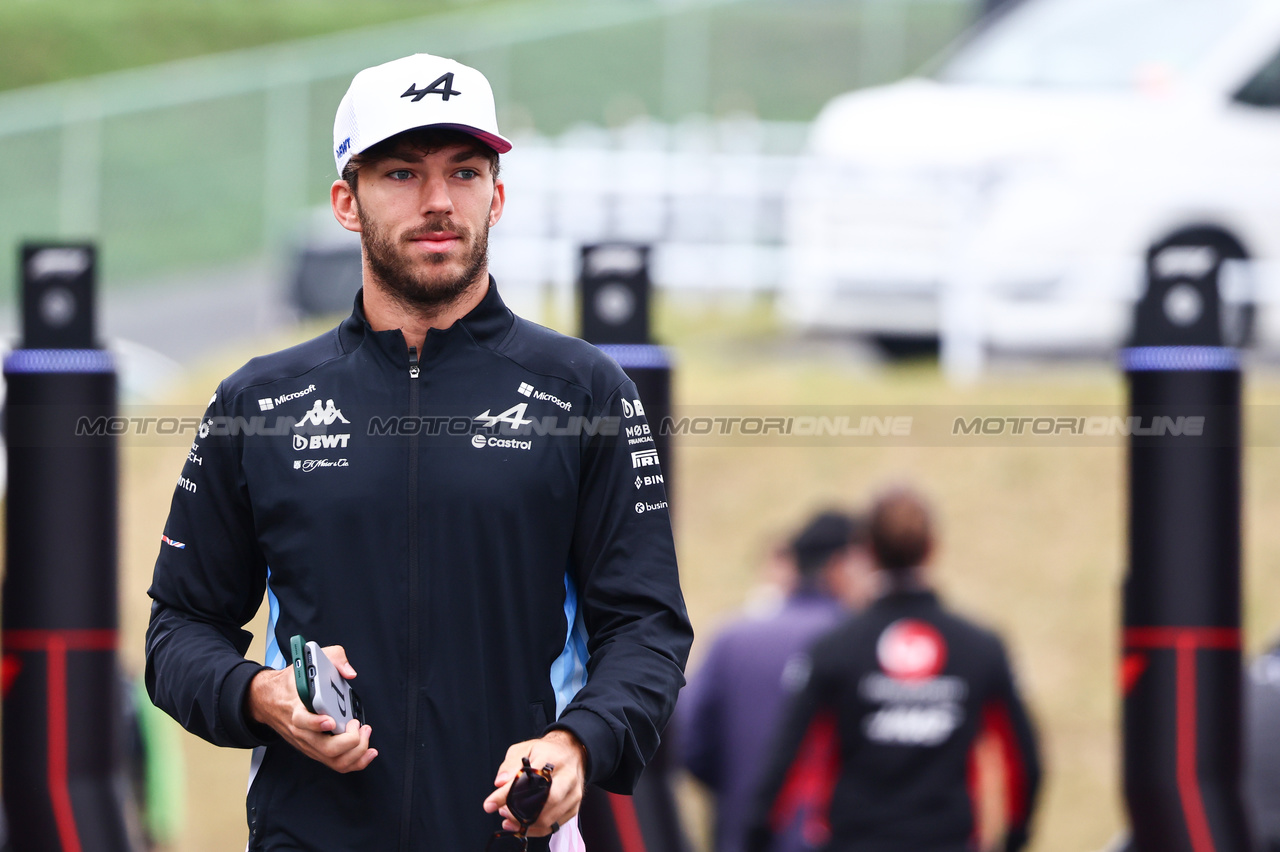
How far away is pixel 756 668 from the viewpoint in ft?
20.4

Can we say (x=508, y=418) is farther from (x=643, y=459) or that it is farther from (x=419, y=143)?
(x=419, y=143)

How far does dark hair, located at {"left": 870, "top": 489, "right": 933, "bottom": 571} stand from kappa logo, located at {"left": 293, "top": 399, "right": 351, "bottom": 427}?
2850mm

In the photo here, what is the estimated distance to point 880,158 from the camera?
38.3ft

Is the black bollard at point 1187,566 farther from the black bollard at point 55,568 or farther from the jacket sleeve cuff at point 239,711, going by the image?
the jacket sleeve cuff at point 239,711

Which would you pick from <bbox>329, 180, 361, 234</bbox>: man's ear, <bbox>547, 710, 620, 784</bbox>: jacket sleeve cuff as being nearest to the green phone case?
<bbox>547, 710, 620, 784</bbox>: jacket sleeve cuff

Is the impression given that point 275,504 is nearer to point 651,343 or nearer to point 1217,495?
point 651,343

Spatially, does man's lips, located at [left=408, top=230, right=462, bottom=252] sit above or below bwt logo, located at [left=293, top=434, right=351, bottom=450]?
above

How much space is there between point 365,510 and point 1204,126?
31.0 ft

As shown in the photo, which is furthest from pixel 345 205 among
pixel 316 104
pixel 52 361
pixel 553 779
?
pixel 316 104

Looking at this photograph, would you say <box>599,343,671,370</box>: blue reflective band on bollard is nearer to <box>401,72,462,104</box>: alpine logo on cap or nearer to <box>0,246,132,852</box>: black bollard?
<box>0,246,132,852</box>: black bollard

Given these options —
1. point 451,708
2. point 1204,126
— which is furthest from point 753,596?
point 451,708

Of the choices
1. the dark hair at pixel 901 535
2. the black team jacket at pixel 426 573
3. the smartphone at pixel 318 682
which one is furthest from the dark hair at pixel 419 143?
the dark hair at pixel 901 535

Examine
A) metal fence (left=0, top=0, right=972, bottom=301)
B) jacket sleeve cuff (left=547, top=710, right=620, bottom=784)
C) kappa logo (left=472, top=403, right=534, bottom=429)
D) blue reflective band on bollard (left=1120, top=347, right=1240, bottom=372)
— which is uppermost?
metal fence (left=0, top=0, right=972, bottom=301)

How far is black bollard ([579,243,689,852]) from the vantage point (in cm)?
510
